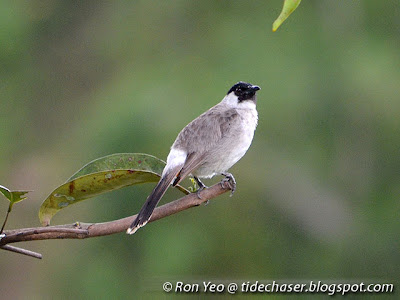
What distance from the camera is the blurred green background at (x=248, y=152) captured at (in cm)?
541

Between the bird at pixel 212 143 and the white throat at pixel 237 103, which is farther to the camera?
the white throat at pixel 237 103

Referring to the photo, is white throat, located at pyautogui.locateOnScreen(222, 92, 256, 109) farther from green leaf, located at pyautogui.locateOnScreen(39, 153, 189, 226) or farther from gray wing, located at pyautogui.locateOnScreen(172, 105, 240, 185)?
green leaf, located at pyautogui.locateOnScreen(39, 153, 189, 226)

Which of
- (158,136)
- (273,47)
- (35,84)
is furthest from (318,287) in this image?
(35,84)

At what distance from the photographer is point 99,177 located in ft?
6.06

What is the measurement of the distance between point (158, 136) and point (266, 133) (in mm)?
1080

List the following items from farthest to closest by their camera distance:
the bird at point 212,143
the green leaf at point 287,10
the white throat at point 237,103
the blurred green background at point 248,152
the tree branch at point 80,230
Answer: the blurred green background at point 248,152 → the white throat at point 237,103 → the bird at point 212,143 → the tree branch at point 80,230 → the green leaf at point 287,10

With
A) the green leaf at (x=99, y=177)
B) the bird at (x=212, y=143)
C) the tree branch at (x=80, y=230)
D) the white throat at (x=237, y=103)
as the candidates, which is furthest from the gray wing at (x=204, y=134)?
the tree branch at (x=80, y=230)

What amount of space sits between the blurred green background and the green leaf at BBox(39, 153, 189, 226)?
285 cm

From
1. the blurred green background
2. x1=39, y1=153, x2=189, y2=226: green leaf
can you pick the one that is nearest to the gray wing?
x1=39, y1=153, x2=189, y2=226: green leaf

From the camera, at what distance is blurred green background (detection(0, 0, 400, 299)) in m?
5.41

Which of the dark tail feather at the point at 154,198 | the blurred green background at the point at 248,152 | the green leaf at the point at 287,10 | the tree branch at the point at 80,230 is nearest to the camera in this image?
the green leaf at the point at 287,10

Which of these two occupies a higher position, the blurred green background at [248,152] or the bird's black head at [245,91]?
the bird's black head at [245,91]

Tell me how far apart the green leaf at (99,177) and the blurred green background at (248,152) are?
2853 mm

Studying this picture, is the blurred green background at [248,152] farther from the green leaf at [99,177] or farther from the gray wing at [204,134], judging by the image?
the green leaf at [99,177]
